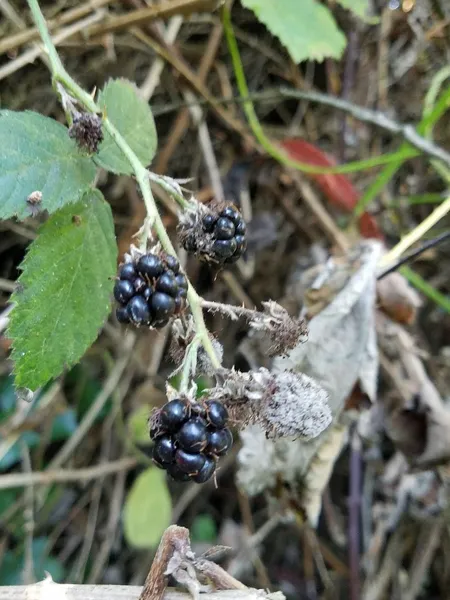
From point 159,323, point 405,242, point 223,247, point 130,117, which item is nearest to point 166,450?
point 159,323

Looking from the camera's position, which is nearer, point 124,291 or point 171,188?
point 124,291

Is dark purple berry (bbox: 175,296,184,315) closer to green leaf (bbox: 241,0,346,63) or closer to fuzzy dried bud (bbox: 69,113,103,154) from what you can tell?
fuzzy dried bud (bbox: 69,113,103,154)

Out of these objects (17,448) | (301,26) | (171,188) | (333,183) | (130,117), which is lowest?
(17,448)

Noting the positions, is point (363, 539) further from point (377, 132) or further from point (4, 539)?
point (377, 132)

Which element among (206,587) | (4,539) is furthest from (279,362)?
(4,539)

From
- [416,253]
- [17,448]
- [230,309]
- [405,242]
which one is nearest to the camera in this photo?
[230,309]

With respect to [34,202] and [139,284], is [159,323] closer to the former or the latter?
[139,284]

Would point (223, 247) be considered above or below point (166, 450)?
above
